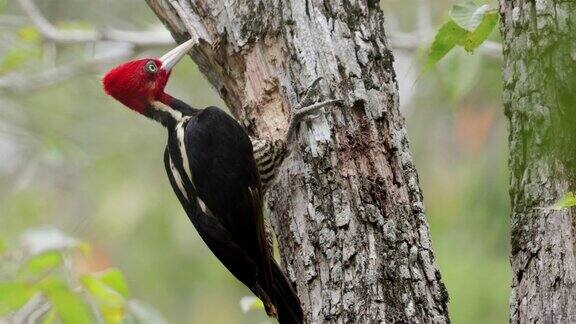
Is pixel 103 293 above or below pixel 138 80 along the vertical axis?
below

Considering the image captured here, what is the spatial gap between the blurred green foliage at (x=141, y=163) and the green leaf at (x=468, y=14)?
3424mm

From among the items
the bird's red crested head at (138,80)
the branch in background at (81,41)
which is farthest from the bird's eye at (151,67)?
the branch in background at (81,41)

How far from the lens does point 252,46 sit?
3209 millimetres

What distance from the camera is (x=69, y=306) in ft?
10.5

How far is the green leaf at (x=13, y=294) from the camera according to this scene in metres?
3.18

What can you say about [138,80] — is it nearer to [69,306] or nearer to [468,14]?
[69,306]

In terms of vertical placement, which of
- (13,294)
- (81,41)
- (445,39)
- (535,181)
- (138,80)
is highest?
(81,41)

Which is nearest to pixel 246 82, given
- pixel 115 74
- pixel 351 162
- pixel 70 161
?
pixel 351 162

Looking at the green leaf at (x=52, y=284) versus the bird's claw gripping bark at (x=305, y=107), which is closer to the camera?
the bird's claw gripping bark at (x=305, y=107)

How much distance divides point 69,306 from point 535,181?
175 centimetres

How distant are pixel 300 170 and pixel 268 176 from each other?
1.43ft

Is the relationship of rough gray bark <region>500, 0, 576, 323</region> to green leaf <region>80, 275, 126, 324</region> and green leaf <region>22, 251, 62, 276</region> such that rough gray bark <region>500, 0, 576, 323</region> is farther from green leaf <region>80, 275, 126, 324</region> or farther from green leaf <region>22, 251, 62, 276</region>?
green leaf <region>22, 251, 62, 276</region>

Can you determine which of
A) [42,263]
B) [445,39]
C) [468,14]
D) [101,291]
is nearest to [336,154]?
[445,39]

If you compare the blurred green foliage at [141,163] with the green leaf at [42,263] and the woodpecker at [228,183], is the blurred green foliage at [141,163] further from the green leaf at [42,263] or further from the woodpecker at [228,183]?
the green leaf at [42,263]
